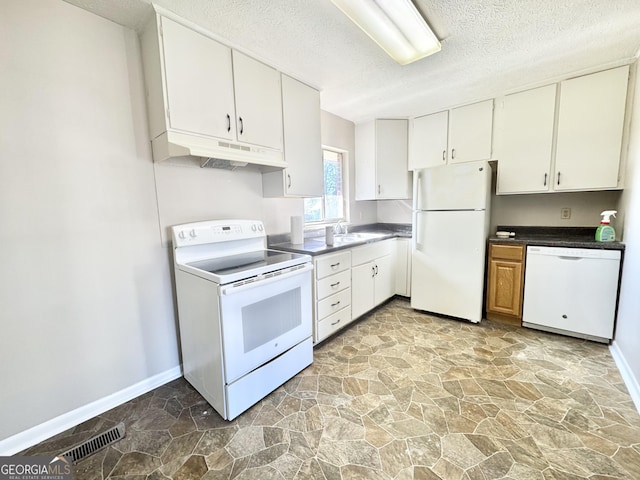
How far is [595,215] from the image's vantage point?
2.69 metres

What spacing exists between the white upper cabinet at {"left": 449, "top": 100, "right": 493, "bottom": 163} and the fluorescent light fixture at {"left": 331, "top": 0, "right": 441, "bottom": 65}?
4.52 feet

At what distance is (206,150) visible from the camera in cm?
169

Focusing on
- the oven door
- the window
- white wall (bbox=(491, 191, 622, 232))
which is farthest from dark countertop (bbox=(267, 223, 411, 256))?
white wall (bbox=(491, 191, 622, 232))

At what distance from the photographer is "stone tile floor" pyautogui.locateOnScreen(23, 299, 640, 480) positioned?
1.27 metres

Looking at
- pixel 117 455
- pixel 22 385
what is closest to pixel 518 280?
pixel 117 455

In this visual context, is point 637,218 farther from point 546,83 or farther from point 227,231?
point 227,231

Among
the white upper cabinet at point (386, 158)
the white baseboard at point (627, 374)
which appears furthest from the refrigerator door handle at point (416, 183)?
the white baseboard at point (627, 374)

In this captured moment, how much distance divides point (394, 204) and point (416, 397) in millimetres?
2825

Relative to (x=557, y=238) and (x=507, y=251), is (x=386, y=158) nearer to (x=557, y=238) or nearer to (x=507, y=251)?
(x=507, y=251)

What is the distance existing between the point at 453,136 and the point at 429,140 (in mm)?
275

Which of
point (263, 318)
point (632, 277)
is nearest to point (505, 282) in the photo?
point (632, 277)

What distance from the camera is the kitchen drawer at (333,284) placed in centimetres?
234

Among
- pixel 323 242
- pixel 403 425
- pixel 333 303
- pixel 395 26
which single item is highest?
pixel 395 26

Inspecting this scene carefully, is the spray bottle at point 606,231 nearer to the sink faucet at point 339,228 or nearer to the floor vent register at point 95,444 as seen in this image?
the sink faucet at point 339,228
